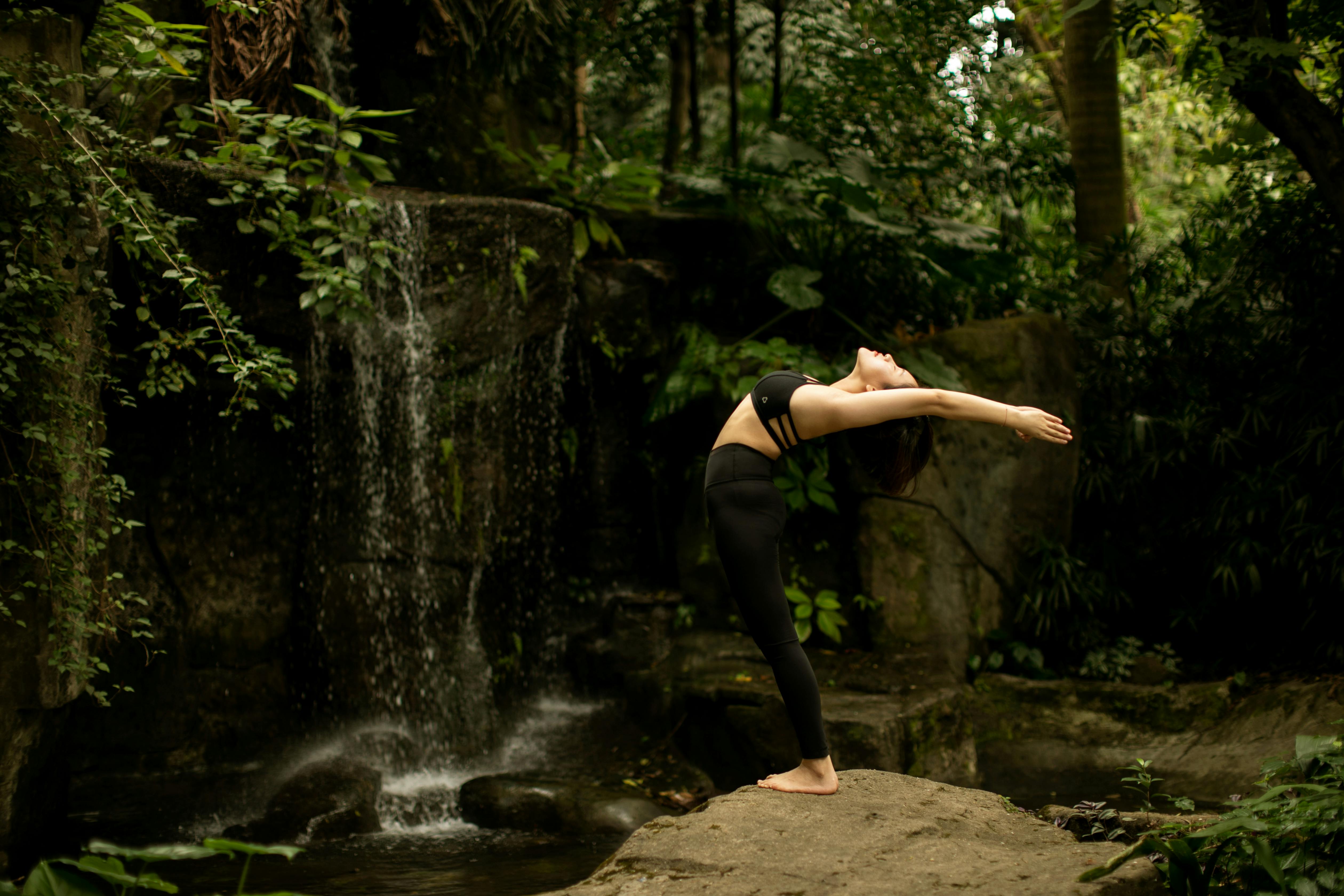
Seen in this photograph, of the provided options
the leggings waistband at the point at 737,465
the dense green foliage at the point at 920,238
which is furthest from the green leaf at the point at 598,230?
the leggings waistband at the point at 737,465

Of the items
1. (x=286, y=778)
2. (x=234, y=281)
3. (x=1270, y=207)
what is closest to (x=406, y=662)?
(x=286, y=778)

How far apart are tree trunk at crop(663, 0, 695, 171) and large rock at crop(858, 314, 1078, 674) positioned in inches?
143

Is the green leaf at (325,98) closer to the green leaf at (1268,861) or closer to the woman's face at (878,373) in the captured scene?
the woman's face at (878,373)

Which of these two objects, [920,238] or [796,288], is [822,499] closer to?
[796,288]

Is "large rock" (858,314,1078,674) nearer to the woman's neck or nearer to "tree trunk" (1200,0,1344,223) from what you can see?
"tree trunk" (1200,0,1344,223)

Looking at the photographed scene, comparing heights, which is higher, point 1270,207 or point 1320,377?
point 1270,207

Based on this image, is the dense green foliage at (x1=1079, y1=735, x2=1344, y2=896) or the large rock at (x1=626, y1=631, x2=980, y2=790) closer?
the dense green foliage at (x1=1079, y1=735, x2=1344, y2=896)

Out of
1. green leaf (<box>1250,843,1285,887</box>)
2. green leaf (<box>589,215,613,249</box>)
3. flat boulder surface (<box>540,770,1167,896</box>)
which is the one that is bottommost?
flat boulder surface (<box>540,770,1167,896</box>)

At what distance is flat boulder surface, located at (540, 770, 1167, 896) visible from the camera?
8.86 ft

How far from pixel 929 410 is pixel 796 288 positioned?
11.4ft

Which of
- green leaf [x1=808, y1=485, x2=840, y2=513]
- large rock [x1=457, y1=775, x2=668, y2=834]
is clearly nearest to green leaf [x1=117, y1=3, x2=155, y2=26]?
large rock [x1=457, y1=775, x2=668, y2=834]

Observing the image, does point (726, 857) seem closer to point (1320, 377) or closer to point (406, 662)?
point (406, 662)

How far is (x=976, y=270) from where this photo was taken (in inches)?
280

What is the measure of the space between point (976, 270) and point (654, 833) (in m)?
5.14
